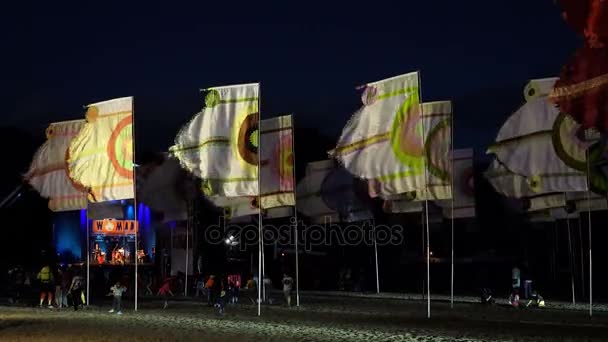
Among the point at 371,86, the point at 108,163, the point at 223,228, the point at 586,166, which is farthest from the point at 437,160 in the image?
the point at 223,228

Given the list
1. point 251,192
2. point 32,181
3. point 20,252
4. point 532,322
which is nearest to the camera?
point 532,322

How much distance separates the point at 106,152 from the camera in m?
27.2

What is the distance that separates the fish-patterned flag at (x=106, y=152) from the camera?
2700 centimetres

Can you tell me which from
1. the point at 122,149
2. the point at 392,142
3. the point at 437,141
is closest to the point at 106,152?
the point at 122,149

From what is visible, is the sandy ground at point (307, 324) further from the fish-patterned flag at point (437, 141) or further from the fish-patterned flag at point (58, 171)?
the fish-patterned flag at point (437, 141)

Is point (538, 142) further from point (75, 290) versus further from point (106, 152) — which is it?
point (75, 290)

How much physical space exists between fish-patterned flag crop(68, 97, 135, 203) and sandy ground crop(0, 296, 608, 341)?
14.1 ft

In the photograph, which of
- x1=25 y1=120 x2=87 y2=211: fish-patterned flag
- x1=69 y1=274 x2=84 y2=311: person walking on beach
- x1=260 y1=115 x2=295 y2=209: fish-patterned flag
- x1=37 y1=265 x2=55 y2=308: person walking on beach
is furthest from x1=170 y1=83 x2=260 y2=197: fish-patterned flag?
x1=37 y1=265 x2=55 y2=308: person walking on beach

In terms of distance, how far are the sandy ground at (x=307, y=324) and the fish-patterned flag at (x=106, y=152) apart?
4.29 m

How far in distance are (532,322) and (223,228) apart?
26446 mm

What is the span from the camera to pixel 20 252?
195ft

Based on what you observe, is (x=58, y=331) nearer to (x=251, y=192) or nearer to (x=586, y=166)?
(x=251, y=192)

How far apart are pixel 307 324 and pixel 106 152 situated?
31.7 feet

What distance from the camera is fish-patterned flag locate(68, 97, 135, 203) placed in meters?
27.0
